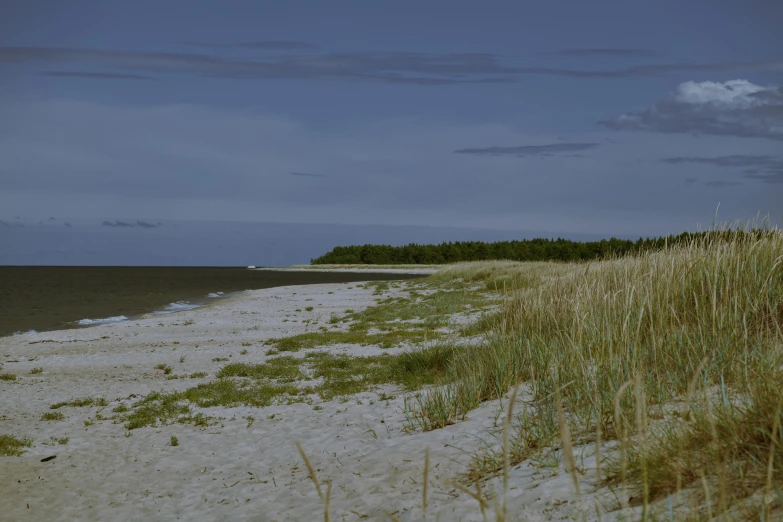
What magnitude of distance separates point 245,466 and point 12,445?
13.8ft

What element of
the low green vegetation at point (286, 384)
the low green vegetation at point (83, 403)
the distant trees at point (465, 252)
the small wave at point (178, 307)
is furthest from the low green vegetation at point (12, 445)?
the distant trees at point (465, 252)

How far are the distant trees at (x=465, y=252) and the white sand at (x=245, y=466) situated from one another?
60597mm

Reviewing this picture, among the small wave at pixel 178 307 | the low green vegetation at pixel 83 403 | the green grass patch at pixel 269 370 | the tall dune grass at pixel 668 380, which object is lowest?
the low green vegetation at pixel 83 403

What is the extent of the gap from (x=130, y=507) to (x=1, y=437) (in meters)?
4.19

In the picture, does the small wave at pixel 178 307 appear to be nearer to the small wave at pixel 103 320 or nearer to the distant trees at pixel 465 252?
the small wave at pixel 103 320

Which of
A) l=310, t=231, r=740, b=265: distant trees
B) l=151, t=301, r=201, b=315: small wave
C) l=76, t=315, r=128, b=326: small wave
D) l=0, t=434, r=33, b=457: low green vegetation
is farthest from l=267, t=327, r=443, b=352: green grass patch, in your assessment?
l=310, t=231, r=740, b=265: distant trees

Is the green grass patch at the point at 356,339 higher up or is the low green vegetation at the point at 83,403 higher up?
the green grass patch at the point at 356,339

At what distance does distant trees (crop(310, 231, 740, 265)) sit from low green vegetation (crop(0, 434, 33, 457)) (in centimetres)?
6261

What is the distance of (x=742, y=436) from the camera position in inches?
146

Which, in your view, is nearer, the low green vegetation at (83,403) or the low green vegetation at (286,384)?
the low green vegetation at (286,384)

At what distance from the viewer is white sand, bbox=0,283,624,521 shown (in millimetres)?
4875

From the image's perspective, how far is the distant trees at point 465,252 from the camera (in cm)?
8200

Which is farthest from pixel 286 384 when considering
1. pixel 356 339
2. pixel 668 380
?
pixel 668 380

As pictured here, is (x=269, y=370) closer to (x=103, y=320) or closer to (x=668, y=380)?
(x=668, y=380)
